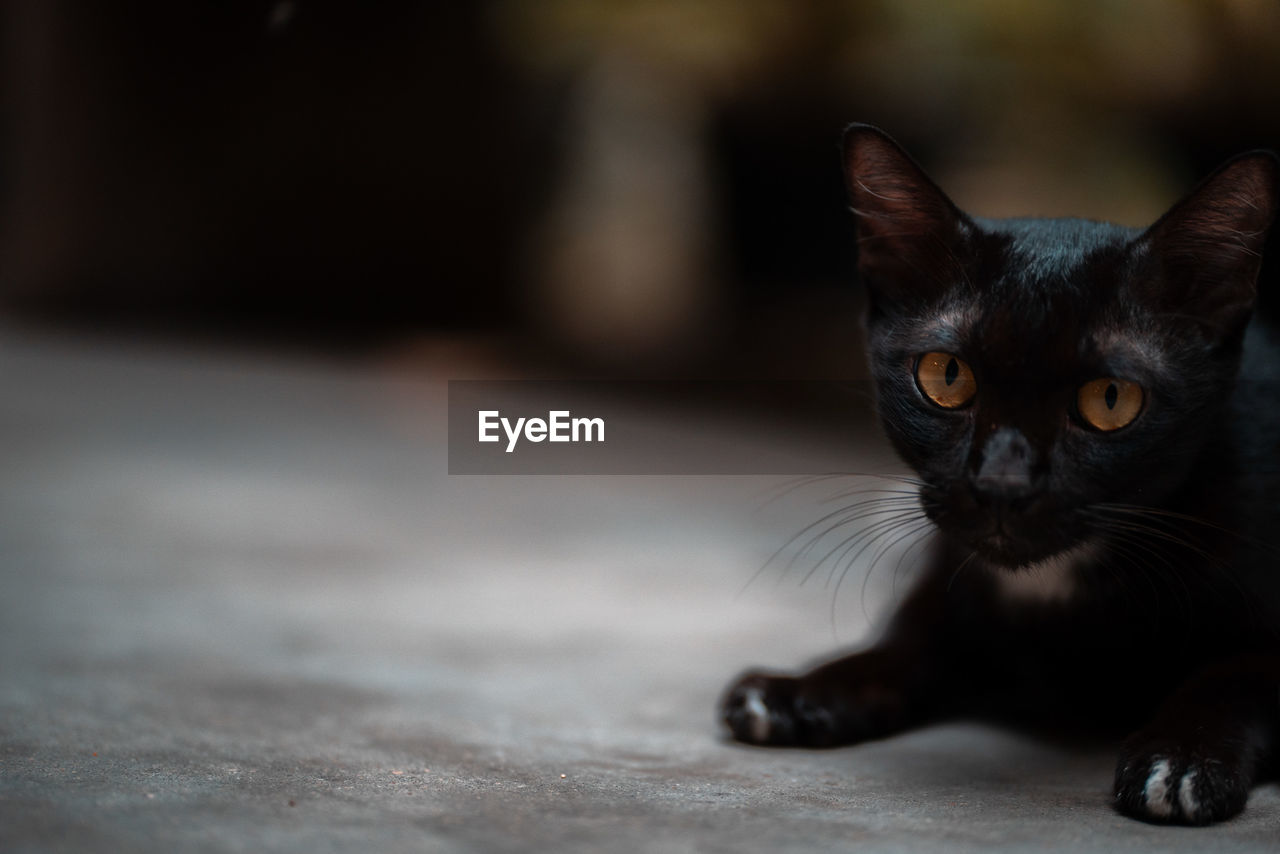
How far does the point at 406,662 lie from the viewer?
1725 millimetres

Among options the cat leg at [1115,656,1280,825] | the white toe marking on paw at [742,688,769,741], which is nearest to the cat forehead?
the cat leg at [1115,656,1280,825]

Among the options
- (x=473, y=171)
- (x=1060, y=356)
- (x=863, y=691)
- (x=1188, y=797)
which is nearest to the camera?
(x=1188, y=797)

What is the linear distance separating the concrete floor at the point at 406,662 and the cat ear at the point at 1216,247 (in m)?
0.50

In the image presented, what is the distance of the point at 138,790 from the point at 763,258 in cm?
409

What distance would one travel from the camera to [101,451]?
290 centimetres

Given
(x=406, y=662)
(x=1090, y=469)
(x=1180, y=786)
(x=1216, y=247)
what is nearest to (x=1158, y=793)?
(x=1180, y=786)

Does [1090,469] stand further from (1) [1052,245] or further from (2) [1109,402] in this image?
(1) [1052,245]

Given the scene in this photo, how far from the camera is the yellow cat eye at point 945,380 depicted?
125 cm

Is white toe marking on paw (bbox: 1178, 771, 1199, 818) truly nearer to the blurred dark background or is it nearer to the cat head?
the cat head

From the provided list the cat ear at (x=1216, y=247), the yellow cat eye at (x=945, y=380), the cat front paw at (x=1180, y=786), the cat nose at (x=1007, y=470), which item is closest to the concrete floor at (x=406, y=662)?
the cat front paw at (x=1180, y=786)

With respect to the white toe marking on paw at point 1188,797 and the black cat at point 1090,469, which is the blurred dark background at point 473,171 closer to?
the black cat at point 1090,469

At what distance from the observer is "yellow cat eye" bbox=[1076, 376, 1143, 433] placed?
3.93ft

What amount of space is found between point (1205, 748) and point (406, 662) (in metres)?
1.04

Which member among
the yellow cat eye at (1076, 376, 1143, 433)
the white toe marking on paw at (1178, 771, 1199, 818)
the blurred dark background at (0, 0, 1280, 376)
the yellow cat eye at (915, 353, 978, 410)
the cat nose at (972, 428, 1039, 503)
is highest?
the blurred dark background at (0, 0, 1280, 376)
